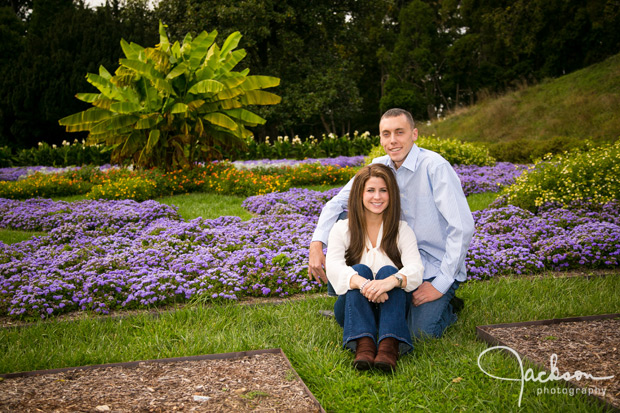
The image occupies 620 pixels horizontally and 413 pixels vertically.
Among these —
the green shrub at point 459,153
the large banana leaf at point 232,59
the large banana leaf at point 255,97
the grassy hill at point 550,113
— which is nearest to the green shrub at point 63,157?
the large banana leaf at point 232,59

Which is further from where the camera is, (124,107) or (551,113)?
(551,113)

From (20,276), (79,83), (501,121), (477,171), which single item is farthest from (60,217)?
(501,121)

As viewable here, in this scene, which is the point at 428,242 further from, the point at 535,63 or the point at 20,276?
the point at 535,63

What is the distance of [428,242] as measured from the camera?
11.6 ft

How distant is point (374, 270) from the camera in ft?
11.2

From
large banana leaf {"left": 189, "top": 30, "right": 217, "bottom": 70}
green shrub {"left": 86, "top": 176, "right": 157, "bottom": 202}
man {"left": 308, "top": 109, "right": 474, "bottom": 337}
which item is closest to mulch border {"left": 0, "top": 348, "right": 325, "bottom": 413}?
man {"left": 308, "top": 109, "right": 474, "bottom": 337}

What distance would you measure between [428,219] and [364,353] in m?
1.13

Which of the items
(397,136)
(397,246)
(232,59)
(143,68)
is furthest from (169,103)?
(397,246)

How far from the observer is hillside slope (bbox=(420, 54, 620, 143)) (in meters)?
17.5

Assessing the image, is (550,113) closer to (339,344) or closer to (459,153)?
(459,153)

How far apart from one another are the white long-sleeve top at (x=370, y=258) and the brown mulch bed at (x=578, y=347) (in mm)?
668

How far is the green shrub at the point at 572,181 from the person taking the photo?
6.39 meters

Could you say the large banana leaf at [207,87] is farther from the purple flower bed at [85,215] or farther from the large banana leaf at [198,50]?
the purple flower bed at [85,215]

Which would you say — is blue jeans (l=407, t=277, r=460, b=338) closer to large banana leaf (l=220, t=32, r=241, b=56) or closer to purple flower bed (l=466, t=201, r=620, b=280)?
purple flower bed (l=466, t=201, r=620, b=280)
